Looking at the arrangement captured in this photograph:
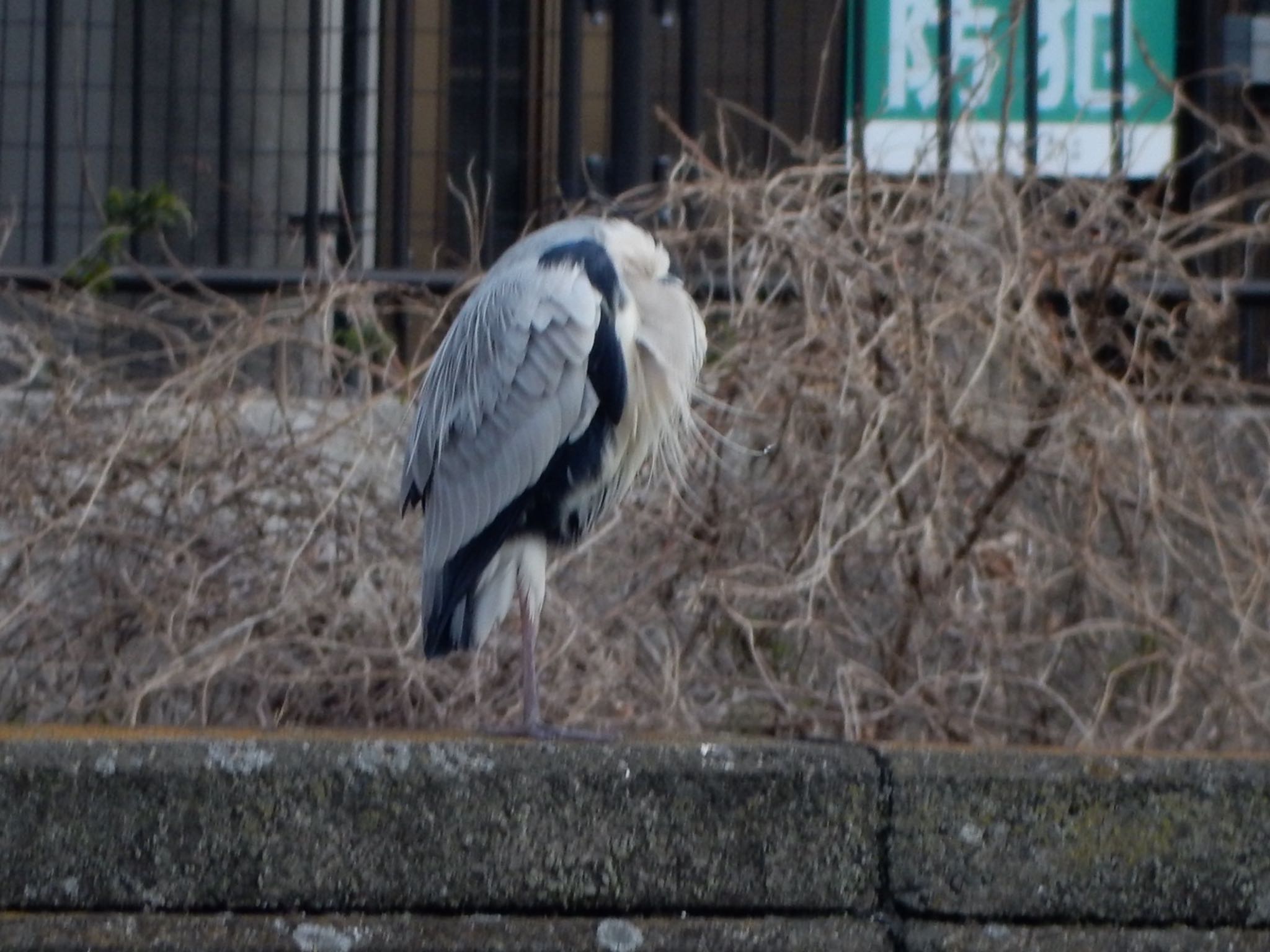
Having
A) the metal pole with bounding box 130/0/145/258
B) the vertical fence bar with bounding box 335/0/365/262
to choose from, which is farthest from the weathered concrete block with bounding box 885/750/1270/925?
the metal pole with bounding box 130/0/145/258

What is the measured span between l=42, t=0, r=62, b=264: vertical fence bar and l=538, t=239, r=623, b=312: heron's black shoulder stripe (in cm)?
245

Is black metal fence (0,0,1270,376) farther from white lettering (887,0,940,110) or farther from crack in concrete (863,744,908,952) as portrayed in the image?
crack in concrete (863,744,908,952)

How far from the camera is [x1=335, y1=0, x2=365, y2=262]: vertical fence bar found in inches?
215

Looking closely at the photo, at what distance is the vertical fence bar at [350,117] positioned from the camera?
5469 mm

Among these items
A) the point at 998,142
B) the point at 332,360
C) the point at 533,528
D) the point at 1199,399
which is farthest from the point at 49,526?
the point at 1199,399

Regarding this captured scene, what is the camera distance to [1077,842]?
2527 millimetres

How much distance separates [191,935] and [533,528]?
0.99m

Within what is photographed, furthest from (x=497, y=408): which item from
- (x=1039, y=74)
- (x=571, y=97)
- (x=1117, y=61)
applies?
(x=1039, y=74)

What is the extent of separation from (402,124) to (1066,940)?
348 cm

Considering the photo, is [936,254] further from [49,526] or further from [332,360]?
[49,526]

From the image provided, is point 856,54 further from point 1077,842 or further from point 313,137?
point 1077,842

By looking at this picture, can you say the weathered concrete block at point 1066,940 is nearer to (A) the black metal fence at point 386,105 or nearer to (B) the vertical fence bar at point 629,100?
(A) the black metal fence at point 386,105

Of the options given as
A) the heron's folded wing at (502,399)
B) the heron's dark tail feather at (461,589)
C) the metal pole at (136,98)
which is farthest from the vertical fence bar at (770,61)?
the heron's dark tail feather at (461,589)

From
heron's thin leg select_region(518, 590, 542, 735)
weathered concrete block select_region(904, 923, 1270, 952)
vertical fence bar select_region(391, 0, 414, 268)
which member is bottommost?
weathered concrete block select_region(904, 923, 1270, 952)
